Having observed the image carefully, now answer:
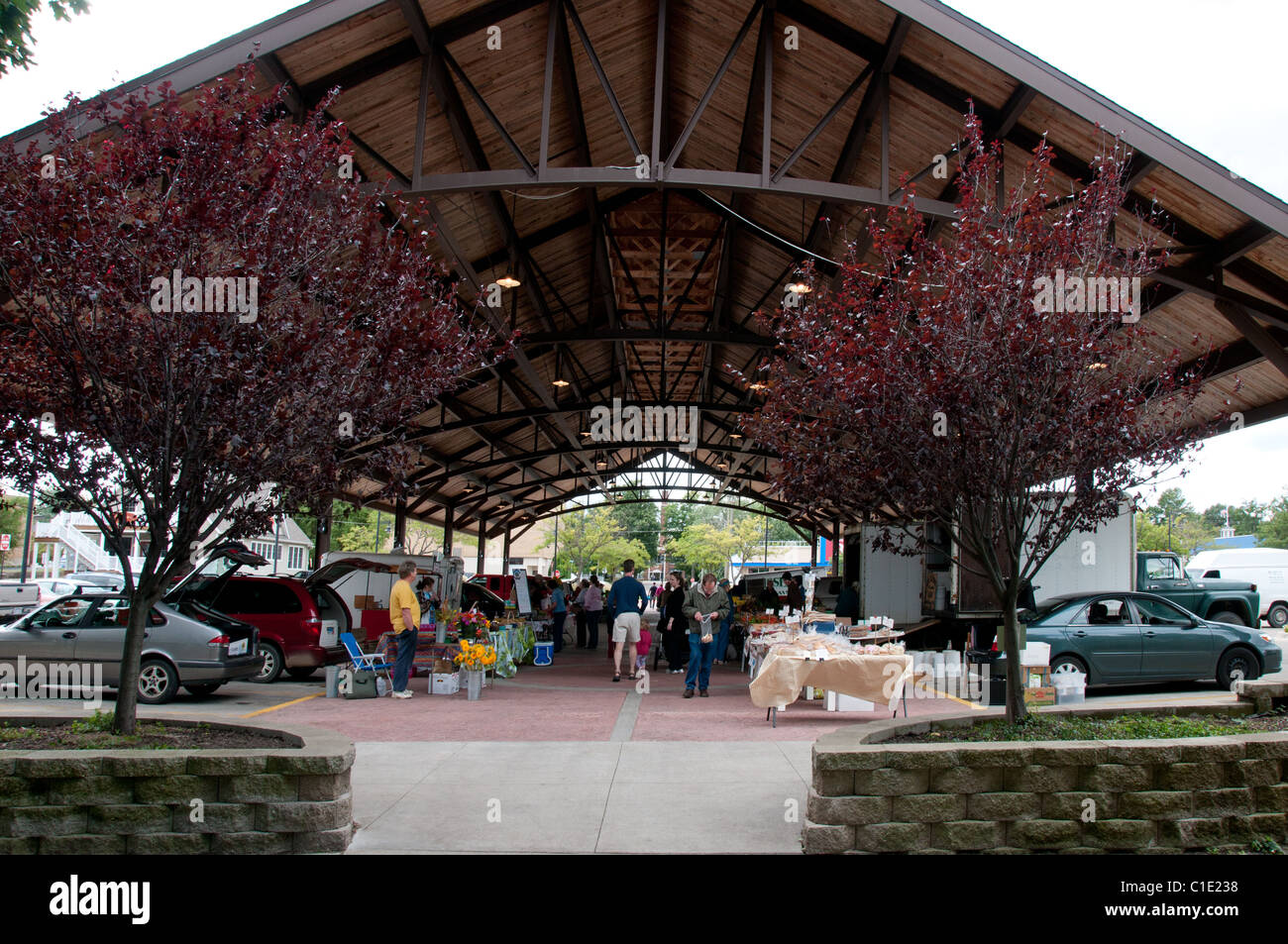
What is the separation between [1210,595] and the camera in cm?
1856

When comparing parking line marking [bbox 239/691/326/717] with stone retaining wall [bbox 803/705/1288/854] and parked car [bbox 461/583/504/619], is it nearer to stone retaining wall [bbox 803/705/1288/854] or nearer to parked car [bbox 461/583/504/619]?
stone retaining wall [bbox 803/705/1288/854]

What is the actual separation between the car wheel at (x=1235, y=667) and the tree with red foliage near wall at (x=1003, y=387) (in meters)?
8.41

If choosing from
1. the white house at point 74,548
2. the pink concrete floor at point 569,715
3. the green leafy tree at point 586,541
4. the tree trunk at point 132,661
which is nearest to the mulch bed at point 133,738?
the tree trunk at point 132,661

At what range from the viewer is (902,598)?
731 inches

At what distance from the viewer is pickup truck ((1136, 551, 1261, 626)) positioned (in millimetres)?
18453

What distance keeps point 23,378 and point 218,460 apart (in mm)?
1253

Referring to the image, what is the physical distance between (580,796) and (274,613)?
906cm

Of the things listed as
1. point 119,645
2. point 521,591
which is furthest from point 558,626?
point 119,645

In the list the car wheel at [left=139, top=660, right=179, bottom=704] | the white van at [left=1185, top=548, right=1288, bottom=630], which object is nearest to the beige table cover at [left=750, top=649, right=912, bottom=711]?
the car wheel at [left=139, top=660, right=179, bottom=704]

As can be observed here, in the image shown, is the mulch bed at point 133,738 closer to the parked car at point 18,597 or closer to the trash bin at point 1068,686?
the trash bin at point 1068,686

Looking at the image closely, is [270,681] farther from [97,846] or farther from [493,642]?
[97,846]

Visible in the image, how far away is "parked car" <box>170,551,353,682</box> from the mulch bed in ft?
25.2

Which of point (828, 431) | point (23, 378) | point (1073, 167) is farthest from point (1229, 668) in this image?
point (23, 378)

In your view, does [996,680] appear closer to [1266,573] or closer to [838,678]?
[838,678]
